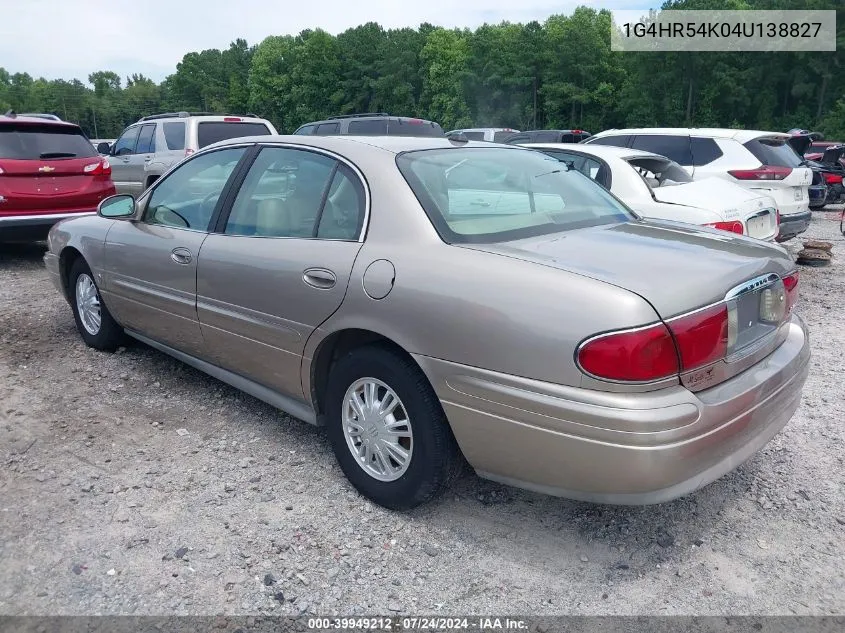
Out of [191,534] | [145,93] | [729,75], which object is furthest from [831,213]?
[145,93]

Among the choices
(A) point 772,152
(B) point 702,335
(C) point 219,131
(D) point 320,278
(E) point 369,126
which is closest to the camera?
(B) point 702,335

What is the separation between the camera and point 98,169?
897 cm

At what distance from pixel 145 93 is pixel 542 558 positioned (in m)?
122

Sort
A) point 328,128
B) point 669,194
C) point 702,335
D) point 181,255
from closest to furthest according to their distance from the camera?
point 702,335 → point 181,255 → point 669,194 → point 328,128

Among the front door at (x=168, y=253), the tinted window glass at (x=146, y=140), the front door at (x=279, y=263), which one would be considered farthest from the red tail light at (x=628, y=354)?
the tinted window glass at (x=146, y=140)

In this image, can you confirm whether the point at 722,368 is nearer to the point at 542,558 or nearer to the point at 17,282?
the point at 542,558

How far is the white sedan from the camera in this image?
18.4 feet

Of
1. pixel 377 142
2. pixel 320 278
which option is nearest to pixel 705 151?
pixel 377 142

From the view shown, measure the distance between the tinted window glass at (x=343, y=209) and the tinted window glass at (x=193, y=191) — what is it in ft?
2.93

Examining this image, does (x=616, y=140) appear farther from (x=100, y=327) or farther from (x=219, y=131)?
(x=100, y=327)

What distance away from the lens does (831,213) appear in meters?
14.5

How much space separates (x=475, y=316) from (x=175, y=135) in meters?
10.3

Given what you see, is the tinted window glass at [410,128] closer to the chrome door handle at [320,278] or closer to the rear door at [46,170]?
the rear door at [46,170]

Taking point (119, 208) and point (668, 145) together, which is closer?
point (119, 208)
